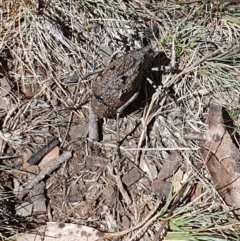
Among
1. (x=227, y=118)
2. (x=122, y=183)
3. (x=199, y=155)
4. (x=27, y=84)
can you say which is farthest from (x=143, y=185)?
(x=27, y=84)

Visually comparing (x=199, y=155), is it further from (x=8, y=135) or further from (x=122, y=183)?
(x=8, y=135)

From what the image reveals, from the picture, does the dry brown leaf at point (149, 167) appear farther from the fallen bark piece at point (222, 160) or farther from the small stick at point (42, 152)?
the small stick at point (42, 152)

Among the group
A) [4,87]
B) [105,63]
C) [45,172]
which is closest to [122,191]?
[45,172]

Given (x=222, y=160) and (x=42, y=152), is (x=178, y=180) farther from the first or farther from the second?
(x=42, y=152)

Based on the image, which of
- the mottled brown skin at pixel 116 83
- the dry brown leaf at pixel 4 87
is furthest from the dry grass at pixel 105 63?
the mottled brown skin at pixel 116 83

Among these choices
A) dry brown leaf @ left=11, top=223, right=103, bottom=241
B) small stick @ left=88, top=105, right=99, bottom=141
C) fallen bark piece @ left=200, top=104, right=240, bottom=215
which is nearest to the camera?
dry brown leaf @ left=11, top=223, right=103, bottom=241

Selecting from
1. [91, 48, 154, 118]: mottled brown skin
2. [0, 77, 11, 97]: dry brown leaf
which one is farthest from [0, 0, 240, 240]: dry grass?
[91, 48, 154, 118]: mottled brown skin

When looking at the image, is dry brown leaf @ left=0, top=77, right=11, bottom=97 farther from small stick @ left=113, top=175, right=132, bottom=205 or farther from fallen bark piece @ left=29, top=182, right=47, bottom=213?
small stick @ left=113, top=175, right=132, bottom=205
